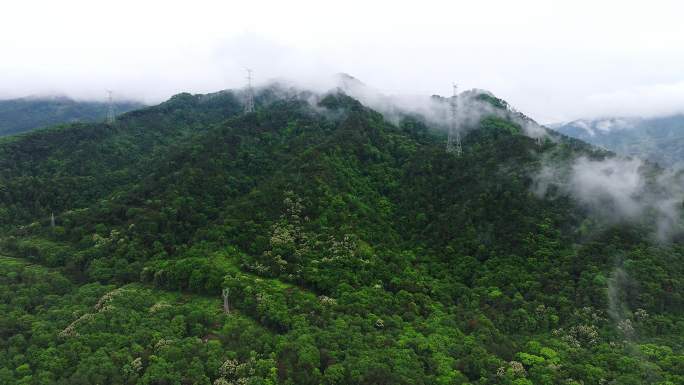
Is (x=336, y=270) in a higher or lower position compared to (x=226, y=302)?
higher

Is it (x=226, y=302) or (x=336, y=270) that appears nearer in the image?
(x=226, y=302)

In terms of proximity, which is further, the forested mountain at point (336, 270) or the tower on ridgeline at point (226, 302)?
the tower on ridgeline at point (226, 302)

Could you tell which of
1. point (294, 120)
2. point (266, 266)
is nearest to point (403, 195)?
point (266, 266)

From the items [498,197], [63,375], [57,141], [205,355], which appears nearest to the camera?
[63,375]

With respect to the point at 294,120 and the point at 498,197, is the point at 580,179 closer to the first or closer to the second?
the point at 498,197

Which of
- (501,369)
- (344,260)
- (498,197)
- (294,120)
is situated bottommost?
(501,369)

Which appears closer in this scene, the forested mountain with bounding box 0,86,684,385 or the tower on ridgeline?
the forested mountain with bounding box 0,86,684,385

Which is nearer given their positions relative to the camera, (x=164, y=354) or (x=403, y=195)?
(x=164, y=354)

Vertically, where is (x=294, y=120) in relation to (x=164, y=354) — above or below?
above
